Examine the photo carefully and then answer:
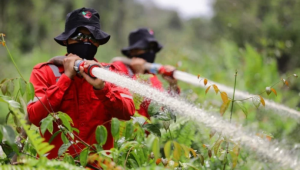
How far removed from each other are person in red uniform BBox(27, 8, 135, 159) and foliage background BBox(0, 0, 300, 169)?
3.72 feet

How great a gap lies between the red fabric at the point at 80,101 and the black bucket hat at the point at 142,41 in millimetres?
2197

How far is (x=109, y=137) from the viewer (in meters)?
3.00

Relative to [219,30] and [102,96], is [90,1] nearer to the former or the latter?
[219,30]

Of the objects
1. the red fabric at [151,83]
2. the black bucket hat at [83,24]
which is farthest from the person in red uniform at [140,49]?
the black bucket hat at [83,24]

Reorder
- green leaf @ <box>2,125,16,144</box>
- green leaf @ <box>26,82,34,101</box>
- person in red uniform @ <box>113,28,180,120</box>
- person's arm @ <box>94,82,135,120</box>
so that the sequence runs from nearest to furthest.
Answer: green leaf @ <box>2,125,16,144</box>
green leaf @ <box>26,82,34,101</box>
person's arm @ <box>94,82,135,120</box>
person in red uniform @ <box>113,28,180,120</box>

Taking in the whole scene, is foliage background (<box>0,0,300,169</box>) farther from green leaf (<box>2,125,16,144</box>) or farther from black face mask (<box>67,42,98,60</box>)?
green leaf (<box>2,125,16,144</box>)

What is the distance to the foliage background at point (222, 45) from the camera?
6.43 m

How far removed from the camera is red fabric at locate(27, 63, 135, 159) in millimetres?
2674

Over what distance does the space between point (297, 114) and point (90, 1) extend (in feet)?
103

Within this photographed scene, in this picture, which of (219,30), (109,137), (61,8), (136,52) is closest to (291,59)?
(136,52)

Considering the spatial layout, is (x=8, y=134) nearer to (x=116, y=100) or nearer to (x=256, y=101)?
(x=116, y=100)

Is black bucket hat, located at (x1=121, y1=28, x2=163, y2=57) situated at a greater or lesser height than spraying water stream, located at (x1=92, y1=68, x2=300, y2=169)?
greater

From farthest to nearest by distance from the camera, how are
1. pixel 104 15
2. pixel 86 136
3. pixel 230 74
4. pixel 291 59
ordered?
pixel 104 15 < pixel 291 59 < pixel 230 74 < pixel 86 136

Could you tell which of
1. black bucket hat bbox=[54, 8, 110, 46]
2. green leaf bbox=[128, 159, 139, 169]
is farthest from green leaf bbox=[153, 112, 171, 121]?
black bucket hat bbox=[54, 8, 110, 46]
